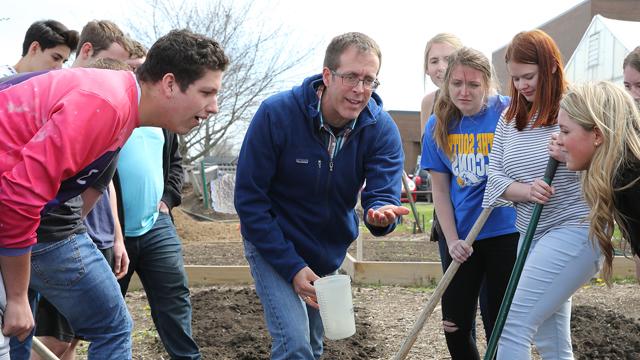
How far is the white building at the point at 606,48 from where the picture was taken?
741 inches

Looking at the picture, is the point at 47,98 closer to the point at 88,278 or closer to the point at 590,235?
the point at 88,278

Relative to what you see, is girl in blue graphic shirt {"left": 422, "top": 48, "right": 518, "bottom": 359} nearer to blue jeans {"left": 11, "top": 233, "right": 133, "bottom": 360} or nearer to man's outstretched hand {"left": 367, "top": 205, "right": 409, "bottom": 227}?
man's outstretched hand {"left": 367, "top": 205, "right": 409, "bottom": 227}

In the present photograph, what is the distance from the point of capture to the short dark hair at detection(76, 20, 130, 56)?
405cm

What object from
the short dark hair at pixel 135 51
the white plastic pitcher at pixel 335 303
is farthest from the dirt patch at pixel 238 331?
the short dark hair at pixel 135 51

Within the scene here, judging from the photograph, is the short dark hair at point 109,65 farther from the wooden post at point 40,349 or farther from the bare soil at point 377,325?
the bare soil at point 377,325

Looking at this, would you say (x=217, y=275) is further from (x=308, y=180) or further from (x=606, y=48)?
(x=606, y=48)

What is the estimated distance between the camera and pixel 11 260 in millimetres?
2283

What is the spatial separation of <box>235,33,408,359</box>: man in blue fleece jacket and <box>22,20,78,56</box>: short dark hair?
5.68 ft

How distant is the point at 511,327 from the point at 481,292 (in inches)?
34.5

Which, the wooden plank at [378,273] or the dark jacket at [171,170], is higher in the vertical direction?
the dark jacket at [171,170]

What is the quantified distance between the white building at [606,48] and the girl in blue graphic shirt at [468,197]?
15625 millimetres

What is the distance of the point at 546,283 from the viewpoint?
317 centimetres

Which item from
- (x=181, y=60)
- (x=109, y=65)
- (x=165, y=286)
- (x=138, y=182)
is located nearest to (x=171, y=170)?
(x=138, y=182)

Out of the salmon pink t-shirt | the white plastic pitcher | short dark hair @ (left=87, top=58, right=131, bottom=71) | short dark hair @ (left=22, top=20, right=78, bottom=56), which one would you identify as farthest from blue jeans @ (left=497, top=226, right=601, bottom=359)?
short dark hair @ (left=22, top=20, right=78, bottom=56)
